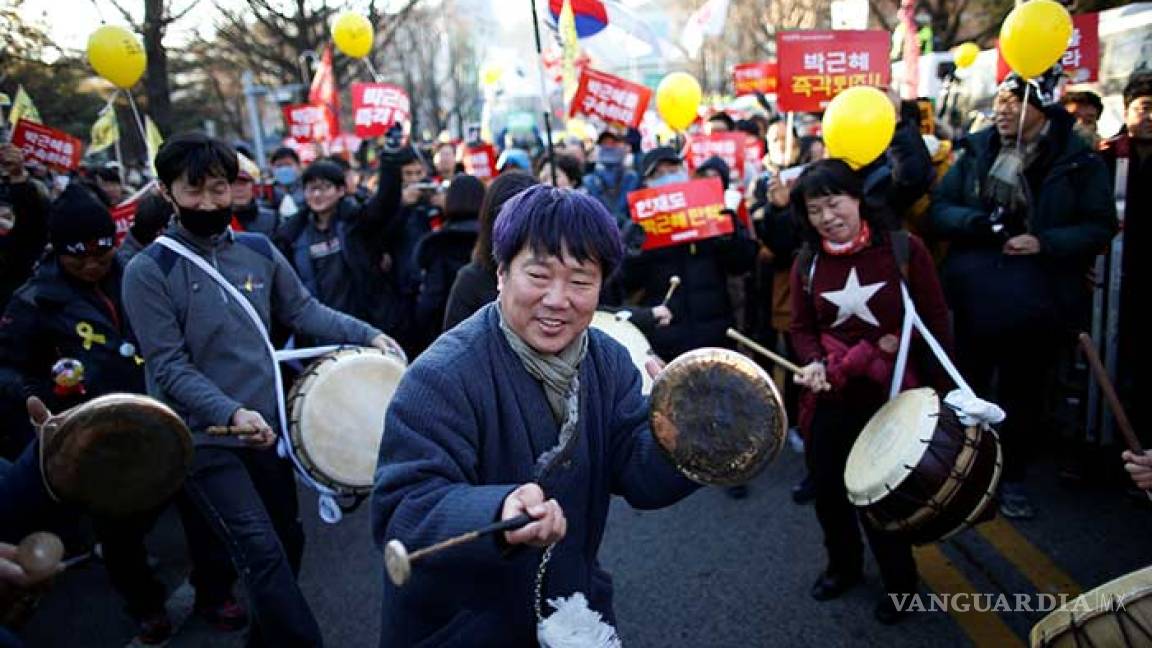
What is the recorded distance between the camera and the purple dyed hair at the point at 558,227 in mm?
1723

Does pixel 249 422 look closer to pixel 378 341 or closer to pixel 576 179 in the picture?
pixel 378 341

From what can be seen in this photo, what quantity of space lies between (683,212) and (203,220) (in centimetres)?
305

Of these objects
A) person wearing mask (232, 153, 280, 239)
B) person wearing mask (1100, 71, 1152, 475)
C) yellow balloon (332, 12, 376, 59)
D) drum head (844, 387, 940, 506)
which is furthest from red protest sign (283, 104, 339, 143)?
drum head (844, 387, 940, 506)

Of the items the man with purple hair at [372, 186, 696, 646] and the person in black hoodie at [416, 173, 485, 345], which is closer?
the man with purple hair at [372, 186, 696, 646]

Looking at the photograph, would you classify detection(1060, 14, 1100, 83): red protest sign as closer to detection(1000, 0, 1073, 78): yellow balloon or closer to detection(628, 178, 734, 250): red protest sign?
detection(1000, 0, 1073, 78): yellow balloon

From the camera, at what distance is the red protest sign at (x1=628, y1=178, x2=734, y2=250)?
16.6 ft

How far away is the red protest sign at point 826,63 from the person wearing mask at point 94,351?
4787 mm

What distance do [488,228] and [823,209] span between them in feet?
5.00

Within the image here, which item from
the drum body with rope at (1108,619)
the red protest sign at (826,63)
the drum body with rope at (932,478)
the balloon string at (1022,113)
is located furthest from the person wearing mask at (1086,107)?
the drum body with rope at (1108,619)

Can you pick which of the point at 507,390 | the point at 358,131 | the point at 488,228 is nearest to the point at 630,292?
the point at 488,228

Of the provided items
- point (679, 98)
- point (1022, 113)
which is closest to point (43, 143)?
point (679, 98)

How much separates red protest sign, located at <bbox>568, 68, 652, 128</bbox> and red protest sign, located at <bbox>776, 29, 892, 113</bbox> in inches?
87.5

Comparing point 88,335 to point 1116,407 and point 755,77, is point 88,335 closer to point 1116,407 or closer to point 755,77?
point 1116,407

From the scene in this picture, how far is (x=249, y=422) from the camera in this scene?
2.79 metres
